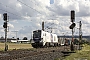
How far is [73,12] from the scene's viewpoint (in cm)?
3841

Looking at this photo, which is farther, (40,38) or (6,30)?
(40,38)

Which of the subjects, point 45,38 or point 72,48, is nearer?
point 72,48

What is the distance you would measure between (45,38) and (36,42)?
3451 millimetres

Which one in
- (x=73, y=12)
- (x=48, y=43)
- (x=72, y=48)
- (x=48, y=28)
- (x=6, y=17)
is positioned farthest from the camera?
(x=48, y=28)

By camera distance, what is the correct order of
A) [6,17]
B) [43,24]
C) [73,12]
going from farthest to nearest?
[43,24], [6,17], [73,12]

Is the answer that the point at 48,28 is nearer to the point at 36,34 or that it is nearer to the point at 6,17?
the point at 36,34

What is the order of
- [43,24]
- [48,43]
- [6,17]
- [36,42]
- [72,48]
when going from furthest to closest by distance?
[43,24]
[48,43]
[36,42]
[6,17]
[72,48]

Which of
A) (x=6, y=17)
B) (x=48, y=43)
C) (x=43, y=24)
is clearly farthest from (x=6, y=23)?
(x=43, y=24)

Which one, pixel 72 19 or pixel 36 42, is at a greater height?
pixel 72 19

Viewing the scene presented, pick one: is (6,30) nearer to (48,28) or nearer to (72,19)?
(72,19)

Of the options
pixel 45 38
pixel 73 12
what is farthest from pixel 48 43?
pixel 73 12

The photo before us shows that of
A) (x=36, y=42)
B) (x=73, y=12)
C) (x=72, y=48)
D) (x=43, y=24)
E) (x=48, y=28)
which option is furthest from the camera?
(x=43, y=24)

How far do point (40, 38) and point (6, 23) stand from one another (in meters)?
11.7

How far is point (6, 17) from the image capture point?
→ 4866 cm
